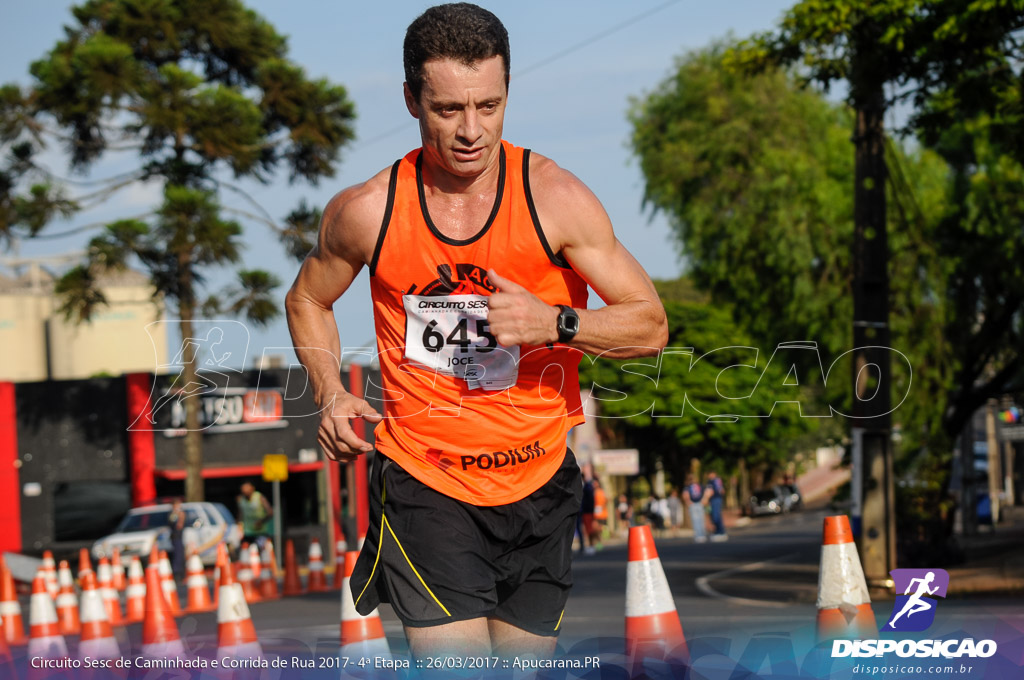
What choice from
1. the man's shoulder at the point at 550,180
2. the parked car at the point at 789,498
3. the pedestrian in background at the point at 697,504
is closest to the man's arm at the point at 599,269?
the man's shoulder at the point at 550,180

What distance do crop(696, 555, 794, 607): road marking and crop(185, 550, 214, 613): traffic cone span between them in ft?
19.3

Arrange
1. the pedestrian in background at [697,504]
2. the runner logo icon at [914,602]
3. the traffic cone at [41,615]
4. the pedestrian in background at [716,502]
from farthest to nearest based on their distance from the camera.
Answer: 1. the pedestrian in background at [697,504]
2. the pedestrian in background at [716,502]
3. the traffic cone at [41,615]
4. the runner logo icon at [914,602]

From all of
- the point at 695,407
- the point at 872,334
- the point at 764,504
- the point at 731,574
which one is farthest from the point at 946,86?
the point at 764,504

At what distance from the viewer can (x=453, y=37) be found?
3.49 meters

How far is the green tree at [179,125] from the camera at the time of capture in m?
26.3

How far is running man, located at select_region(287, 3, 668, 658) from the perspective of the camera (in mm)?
3562

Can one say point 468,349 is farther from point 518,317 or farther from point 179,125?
point 179,125

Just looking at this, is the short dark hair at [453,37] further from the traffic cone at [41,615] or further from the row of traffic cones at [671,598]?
the traffic cone at [41,615]

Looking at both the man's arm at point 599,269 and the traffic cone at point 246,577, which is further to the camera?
the traffic cone at point 246,577

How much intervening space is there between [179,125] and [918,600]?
2398cm

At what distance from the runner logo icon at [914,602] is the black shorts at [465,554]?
1579 millimetres

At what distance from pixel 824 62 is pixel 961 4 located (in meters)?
2.34

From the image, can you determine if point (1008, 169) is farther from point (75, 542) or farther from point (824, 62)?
point (75, 542)

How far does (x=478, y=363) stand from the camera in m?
3.71
